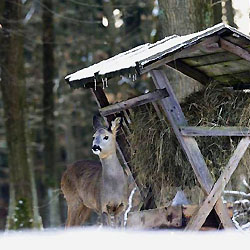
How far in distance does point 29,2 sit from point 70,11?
162 cm

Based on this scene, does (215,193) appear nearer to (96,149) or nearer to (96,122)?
(96,149)

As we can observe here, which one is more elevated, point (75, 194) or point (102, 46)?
point (102, 46)

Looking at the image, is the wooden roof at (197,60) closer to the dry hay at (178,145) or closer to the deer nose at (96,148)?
the dry hay at (178,145)

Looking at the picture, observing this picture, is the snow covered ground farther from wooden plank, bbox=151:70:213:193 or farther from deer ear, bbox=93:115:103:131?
deer ear, bbox=93:115:103:131

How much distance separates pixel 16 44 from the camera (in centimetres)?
1684

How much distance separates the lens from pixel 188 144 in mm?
9266

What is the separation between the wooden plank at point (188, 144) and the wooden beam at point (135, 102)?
65mm

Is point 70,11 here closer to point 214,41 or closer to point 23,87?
point 23,87

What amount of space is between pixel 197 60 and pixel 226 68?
14.3 inches

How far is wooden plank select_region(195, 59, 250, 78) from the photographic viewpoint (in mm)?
9750

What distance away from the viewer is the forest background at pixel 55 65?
52.5 feet

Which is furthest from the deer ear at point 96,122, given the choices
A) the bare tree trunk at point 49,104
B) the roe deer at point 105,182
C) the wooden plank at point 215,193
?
the bare tree trunk at point 49,104

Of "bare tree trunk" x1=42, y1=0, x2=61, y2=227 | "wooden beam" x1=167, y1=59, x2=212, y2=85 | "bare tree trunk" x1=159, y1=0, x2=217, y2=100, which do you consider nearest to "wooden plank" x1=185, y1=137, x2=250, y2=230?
"wooden beam" x1=167, y1=59, x2=212, y2=85

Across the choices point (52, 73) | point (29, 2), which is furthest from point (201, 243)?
point (29, 2)
